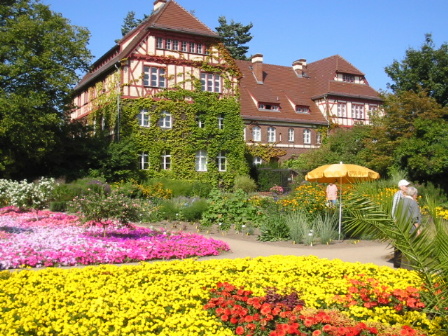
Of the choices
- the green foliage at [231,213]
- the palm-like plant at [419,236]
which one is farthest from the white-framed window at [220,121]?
the palm-like plant at [419,236]

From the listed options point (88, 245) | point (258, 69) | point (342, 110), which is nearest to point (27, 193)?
point (88, 245)

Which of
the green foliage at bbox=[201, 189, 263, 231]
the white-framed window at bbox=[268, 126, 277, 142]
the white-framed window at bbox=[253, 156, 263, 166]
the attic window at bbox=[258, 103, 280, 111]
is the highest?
the attic window at bbox=[258, 103, 280, 111]

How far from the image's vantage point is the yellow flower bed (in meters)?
5.40

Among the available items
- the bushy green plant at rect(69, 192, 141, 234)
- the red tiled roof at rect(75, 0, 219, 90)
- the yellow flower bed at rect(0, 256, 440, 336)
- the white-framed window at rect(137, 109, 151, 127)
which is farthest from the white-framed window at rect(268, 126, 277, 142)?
the yellow flower bed at rect(0, 256, 440, 336)

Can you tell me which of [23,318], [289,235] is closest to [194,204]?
[289,235]

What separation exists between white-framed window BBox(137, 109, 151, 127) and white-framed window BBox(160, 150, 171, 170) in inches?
90.3

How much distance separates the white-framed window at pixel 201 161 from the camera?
35.5 meters

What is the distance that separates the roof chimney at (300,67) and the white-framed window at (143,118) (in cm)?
2177

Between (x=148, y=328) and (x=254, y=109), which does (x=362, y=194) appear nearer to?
(x=148, y=328)

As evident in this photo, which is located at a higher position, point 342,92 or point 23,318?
point 342,92

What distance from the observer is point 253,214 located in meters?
17.2

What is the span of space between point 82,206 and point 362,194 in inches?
388

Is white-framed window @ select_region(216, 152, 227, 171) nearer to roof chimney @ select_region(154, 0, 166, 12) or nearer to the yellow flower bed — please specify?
roof chimney @ select_region(154, 0, 166, 12)

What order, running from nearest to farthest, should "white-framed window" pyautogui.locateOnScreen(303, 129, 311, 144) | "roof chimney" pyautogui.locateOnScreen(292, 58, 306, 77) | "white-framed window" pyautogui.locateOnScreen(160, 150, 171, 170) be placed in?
"white-framed window" pyautogui.locateOnScreen(160, 150, 171, 170)
"white-framed window" pyautogui.locateOnScreen(303, 129, 311, 144)
"roof chimney" pyautogui.locateOnScreen(292, 58, 306, 77)
